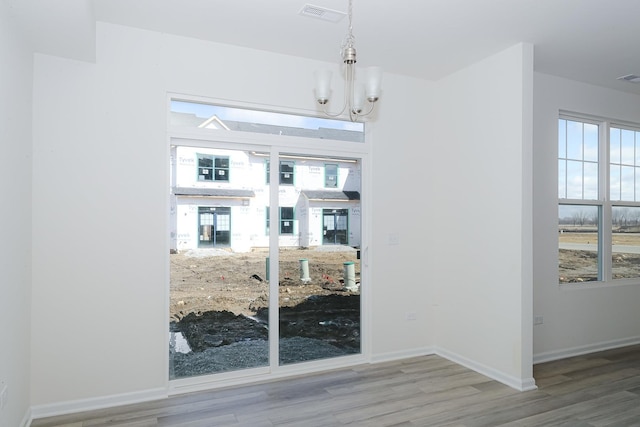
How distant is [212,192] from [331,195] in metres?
1.15

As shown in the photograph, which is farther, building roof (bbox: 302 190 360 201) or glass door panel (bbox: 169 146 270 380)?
building roof (bbox: 302 190 360 201)

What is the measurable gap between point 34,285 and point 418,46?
11.5 feet

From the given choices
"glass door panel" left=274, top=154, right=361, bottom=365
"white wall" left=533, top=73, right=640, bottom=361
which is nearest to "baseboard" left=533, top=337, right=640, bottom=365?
"white wall" left=533, top=73, right=640, bottom=361

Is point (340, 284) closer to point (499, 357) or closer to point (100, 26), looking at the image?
point (499, 357)

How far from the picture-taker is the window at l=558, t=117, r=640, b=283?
14.8 feet

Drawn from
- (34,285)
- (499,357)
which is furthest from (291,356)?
(34,285)

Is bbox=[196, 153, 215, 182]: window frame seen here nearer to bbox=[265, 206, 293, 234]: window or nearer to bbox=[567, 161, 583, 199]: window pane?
bbox=[265, 206, 293, 234]: window

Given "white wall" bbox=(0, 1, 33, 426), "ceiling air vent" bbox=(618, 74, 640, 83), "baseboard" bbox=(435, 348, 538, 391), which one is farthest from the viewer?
"ceiling air vent" bbox=(618, 74, 640, 83)

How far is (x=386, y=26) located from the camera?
126 inches

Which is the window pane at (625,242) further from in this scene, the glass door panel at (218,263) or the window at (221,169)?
the window at (221,169)

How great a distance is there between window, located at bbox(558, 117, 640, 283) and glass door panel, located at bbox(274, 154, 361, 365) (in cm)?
227

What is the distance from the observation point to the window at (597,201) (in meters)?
4.50

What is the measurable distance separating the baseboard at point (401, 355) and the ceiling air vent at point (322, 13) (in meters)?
3.06

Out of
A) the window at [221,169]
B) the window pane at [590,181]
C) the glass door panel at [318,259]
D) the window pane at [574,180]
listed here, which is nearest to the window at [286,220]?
the glass door panel at [318,259]
